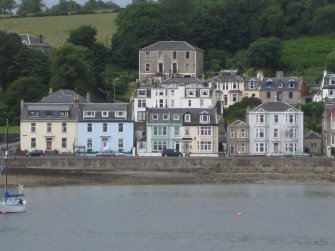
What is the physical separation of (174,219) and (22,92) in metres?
37.6

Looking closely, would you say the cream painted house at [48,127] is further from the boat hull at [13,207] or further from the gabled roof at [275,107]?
Result: the boat hull at [13,207]

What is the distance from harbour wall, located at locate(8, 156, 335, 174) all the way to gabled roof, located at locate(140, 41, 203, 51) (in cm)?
2679

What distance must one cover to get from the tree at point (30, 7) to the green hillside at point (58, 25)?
11.0 meters

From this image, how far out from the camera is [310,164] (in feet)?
274

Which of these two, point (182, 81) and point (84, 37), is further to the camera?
point (84, 37)

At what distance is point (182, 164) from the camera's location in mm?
83938

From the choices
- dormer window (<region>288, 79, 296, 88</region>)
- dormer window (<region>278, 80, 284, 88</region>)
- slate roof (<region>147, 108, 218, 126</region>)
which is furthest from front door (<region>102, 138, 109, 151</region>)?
dormer window (<region>288, 79, 296, 88</region>)

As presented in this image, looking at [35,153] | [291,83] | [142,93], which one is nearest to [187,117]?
[142,93]

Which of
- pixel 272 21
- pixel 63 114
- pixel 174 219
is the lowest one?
pixel 174 219

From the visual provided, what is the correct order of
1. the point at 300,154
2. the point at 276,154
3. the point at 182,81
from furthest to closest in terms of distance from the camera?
the point at 182,81 < the point at 276,154 < the point at 300,154

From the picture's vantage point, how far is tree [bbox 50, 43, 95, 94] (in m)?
102

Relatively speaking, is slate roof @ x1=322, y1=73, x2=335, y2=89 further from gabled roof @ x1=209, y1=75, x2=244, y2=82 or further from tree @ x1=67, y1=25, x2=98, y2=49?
tree @ x1=67, y1=25, x2=98, y2=49

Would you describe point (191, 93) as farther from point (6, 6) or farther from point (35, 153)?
point (6, 6)

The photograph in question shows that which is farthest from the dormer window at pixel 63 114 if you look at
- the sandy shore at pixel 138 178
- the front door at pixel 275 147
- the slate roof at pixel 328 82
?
the slate roof at pixel 328 82
